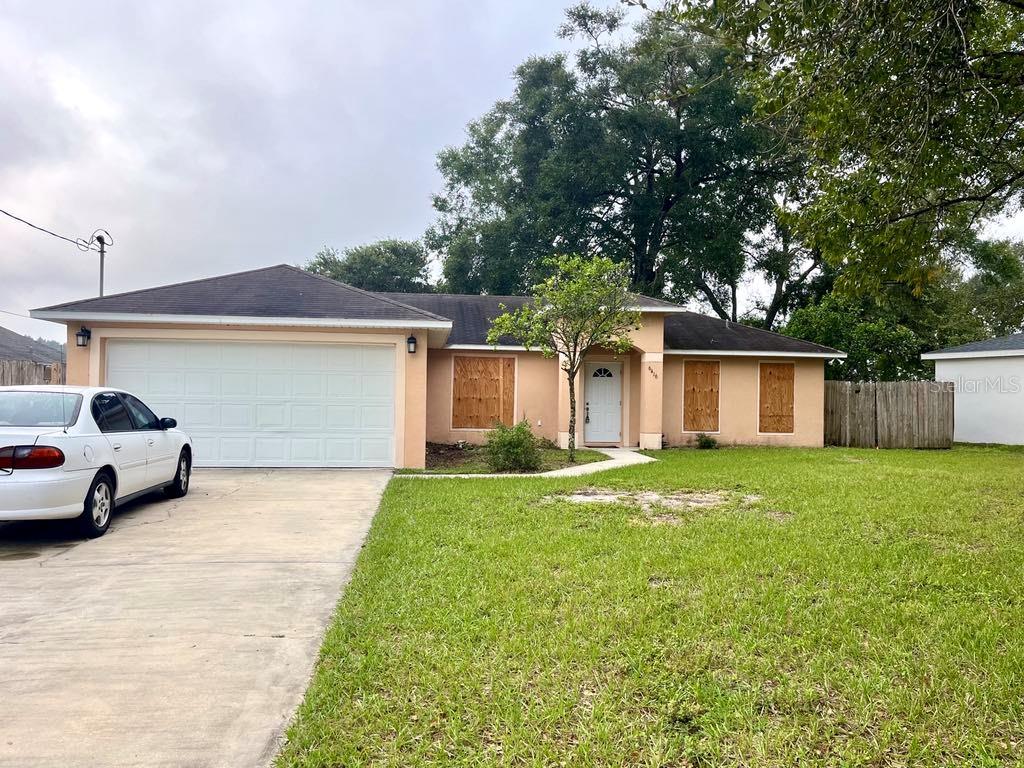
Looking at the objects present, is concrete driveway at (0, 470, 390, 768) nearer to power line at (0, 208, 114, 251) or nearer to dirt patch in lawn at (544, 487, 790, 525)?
dirt patch in lawn at (544, 487, 790, 525)

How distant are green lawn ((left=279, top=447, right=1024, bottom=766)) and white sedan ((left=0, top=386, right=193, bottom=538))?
9.03 feet

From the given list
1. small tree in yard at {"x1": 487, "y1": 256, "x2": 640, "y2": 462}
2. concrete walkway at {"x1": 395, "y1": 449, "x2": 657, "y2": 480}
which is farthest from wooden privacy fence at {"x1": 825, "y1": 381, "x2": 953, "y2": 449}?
small tree in yard at {"x1": 487, "y1": 256, "x2": 640, "y2": 462}

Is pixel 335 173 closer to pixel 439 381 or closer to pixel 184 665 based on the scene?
pixel 439 381

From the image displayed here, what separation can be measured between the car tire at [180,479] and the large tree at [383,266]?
82.4ft

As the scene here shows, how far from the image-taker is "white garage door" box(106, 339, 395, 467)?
10578mm

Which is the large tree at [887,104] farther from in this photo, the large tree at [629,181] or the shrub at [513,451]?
the large tree at [629,181]

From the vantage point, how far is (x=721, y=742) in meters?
2.53

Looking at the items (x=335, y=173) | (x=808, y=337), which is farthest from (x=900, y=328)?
(x=335, y=173)

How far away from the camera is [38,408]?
5902 mm

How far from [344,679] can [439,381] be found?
11959 mm

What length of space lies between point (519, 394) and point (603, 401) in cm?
228

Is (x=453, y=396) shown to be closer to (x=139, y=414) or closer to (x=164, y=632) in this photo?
(x=139, y=414)

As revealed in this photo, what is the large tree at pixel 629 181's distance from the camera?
24.6m

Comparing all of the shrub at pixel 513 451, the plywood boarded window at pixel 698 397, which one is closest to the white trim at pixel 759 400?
the plywood boarded window at pixel 698 397
